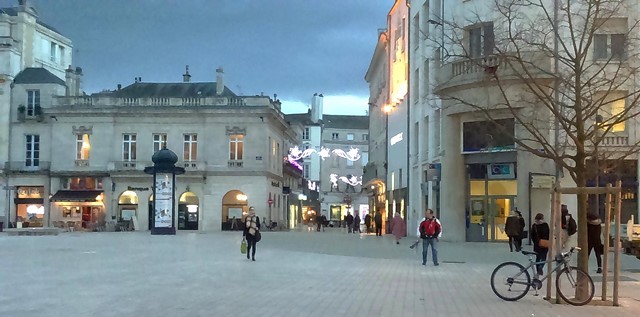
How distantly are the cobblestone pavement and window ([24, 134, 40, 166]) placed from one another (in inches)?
1525

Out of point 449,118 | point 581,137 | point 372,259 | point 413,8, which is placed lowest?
point 372,259

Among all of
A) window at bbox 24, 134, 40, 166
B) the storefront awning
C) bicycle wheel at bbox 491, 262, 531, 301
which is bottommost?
bicycle wheel at bbox 491, 262, 531, 301

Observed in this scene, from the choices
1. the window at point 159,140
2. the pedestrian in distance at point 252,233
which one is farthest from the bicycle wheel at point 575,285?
the window at point 159,140

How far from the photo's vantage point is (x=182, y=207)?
6116 cm

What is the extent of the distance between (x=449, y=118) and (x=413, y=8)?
39.0 ft

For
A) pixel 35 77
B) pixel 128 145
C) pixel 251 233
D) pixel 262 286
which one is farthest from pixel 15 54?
pixel 262 286

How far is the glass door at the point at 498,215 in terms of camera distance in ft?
113

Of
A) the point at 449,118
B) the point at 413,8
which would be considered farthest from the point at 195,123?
the point at 449,118

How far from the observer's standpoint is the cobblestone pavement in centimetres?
1238

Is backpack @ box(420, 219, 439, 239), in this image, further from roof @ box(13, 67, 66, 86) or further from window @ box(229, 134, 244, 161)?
roof @ box(13, 67, 66, 86)

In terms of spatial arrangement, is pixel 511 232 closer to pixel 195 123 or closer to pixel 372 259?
pixel 372 259

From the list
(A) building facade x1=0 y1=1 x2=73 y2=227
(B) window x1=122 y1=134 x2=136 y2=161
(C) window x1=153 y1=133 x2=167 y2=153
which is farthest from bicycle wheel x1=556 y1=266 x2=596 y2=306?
(A) building facade x1=0 y1=1 x2=73 y2=227

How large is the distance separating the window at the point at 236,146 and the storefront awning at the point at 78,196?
10.7 meters

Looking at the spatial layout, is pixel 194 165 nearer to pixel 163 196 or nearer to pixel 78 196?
pixel 78 196
